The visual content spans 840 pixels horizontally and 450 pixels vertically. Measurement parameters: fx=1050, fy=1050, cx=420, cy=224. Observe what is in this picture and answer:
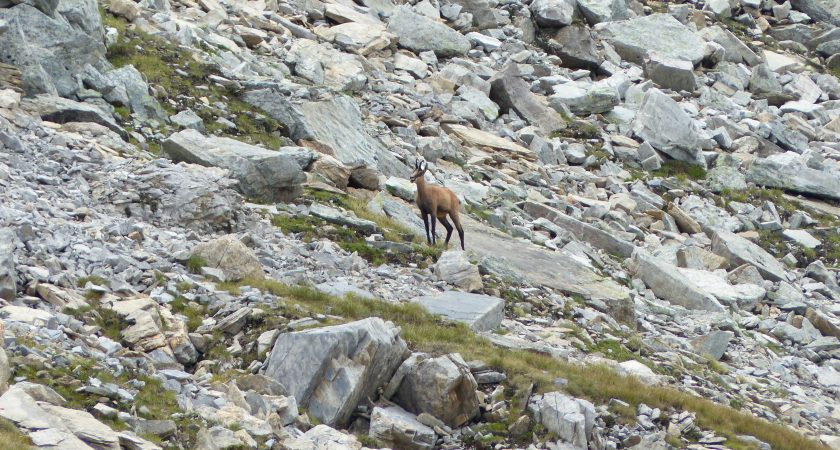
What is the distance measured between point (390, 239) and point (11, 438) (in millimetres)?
14884

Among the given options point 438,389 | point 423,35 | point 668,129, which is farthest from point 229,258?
point 423,35

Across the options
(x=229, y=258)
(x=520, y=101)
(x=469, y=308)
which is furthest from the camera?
(x=520, y=101)

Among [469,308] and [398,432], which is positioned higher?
[398,432]

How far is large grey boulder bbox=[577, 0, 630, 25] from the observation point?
5928cm

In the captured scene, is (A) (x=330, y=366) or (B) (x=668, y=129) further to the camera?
(B) (x=668, y=129)

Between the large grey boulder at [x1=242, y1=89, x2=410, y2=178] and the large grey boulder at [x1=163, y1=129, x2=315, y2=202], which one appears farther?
the large grey boulder at [x1=242, y1=89, x2=410, y2=178]

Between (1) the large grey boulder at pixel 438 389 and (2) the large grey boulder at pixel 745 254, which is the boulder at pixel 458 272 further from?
(2) the large grey boulder at pixel 745 254

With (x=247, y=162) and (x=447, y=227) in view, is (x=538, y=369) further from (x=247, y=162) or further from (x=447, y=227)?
(x=247, y=162)

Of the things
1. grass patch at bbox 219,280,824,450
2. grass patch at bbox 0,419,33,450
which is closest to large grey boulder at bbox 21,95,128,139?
grass patch at bbox 219,280,824,450

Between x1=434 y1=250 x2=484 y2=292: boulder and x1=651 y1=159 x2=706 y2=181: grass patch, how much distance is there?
71.8 feet

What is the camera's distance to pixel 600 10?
195ft

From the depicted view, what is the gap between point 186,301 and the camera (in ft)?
56.8

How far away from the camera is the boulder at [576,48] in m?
53.1

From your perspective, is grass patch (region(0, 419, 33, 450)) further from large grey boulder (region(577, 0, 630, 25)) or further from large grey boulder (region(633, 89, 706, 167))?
large grey boulder (region(577, 0, 630, 25))
